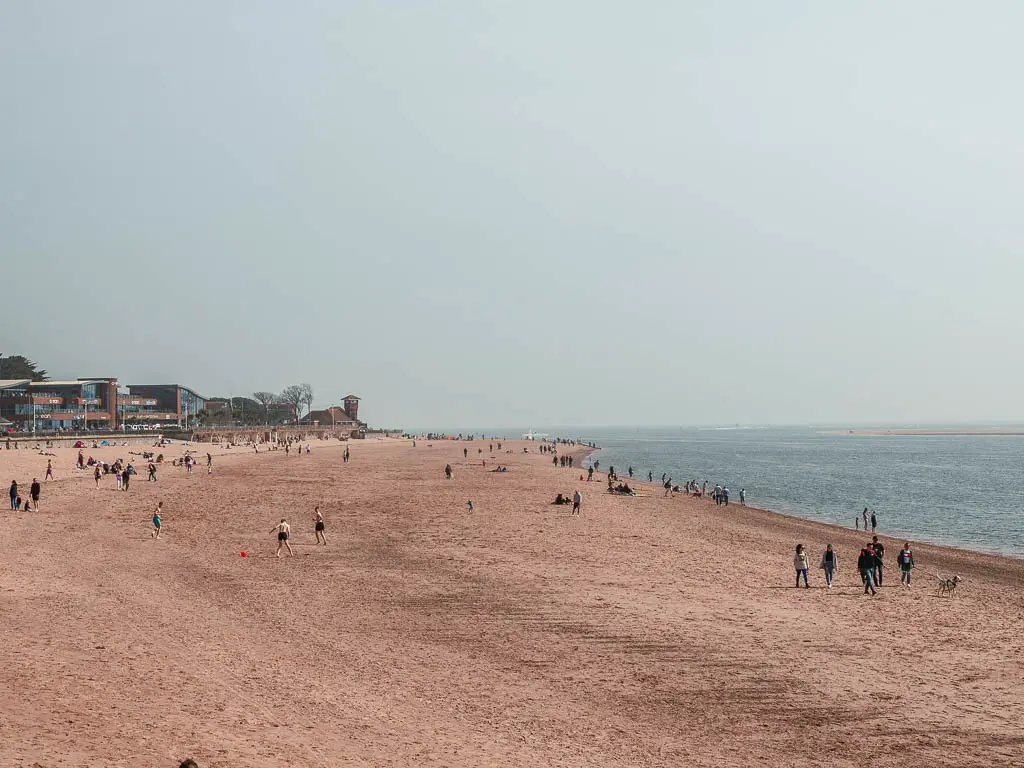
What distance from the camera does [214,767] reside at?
9.80 metres

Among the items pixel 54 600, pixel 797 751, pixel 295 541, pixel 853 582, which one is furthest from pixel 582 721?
pixel 295 541

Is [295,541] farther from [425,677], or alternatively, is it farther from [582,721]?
[582,721]

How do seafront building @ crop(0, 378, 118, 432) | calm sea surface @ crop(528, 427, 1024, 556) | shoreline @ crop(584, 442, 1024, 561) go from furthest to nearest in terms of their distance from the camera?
seafront building @ crop(0, 378, 118, 432) → calm sea surface @ crop(528, 427, 1024, 556) → shoreline @ crop(584, 442, 1024, 561)

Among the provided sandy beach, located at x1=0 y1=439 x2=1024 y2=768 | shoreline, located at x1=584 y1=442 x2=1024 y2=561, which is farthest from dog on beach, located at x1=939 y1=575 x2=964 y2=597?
shoreline, located at x1=584 y1=442 x2=1024 y2=561

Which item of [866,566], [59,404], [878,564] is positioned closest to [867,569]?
[866,566]

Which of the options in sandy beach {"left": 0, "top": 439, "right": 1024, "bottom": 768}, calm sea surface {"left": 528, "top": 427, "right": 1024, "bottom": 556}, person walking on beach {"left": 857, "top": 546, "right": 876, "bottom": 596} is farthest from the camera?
calm sea surface {"left": 528, "top": 427, "right": 1024, "bottom": 556}

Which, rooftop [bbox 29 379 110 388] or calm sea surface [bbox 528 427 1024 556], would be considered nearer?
calm sea surface [bbox 528 427 1024 556]

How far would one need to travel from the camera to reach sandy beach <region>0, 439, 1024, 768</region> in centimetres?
1130

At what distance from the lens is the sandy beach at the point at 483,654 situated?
11.3 meters

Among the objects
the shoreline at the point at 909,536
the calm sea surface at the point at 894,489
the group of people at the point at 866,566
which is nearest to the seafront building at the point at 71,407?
the calm sea surface at the point at 894,489

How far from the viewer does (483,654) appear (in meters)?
15.7

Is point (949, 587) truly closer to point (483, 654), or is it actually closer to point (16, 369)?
point (483, 654)

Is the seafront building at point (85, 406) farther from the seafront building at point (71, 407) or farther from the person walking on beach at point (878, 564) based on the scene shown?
the person walking on beach at point (878, 564)

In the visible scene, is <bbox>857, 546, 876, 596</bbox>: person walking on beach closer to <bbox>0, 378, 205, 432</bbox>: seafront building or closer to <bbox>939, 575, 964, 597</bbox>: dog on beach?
<bbox>939, 575, 964, 597</bbox>: dog on beach
